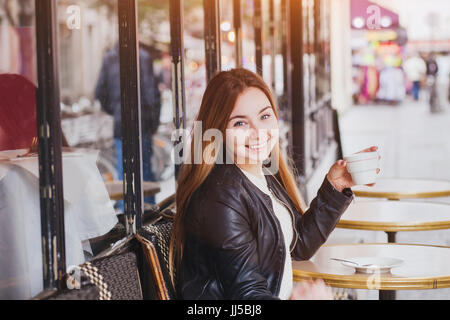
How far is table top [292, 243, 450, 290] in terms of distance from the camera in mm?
2246

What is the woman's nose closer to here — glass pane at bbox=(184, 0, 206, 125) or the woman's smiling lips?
the woman's smiling lips

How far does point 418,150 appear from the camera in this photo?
12711 millimetres

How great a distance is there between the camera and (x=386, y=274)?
233 centimetres

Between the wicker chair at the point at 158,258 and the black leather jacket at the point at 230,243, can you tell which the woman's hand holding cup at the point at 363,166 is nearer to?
the black leather jacket at the point at 230,243

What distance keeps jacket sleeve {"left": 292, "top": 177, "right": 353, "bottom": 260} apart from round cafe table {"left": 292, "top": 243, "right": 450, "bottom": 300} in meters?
0.07

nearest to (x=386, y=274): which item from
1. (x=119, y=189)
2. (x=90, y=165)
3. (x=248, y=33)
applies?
(x=90, y=165)

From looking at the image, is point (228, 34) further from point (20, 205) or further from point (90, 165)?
point (20, 205)

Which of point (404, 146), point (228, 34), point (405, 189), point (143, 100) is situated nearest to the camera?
point (143, 100)

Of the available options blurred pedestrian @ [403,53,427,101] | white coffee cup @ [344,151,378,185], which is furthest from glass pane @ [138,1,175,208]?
blurred pedestrian @ [403,53,427,101]

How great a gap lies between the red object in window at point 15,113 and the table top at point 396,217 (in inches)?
59.3

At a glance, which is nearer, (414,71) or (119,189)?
(119,189)

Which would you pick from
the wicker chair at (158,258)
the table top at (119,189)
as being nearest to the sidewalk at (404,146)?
the table top at (119,189)

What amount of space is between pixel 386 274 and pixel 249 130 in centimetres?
70
